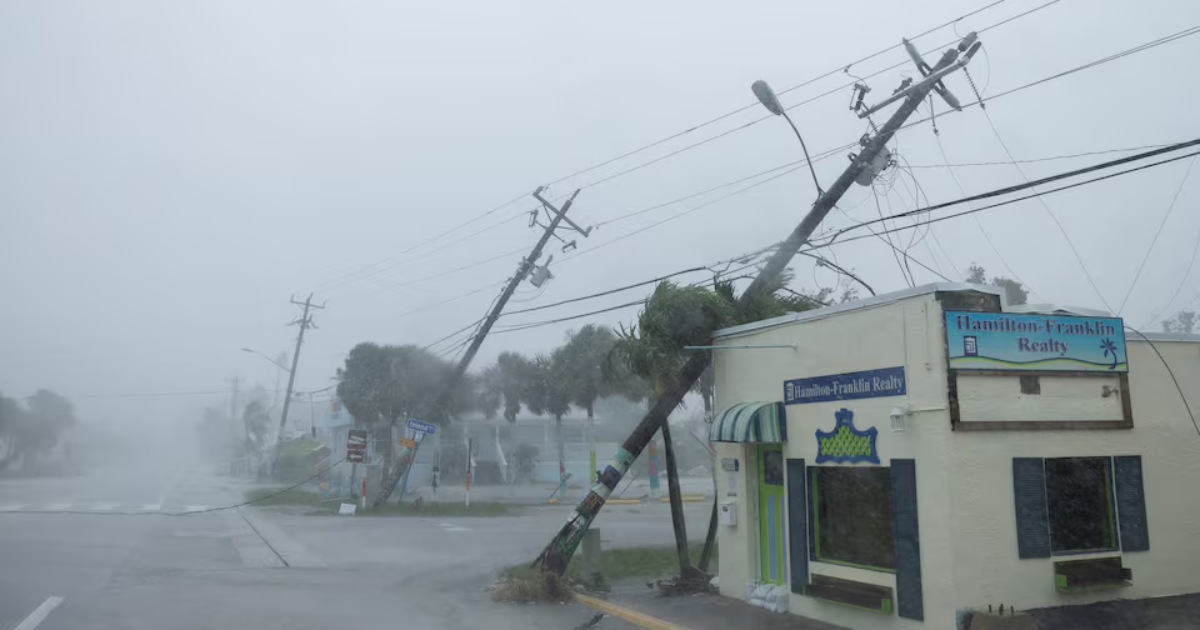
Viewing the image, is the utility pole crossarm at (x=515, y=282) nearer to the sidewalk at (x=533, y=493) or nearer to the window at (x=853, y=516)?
the sidewalk at (x=533, y=493)

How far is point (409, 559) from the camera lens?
1814 cm

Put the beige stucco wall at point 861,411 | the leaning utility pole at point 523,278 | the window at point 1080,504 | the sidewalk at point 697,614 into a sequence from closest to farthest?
the beige stucco wall at point 861,411, the window at point 1080,504, the sidewalk at point 697,614, the leaning utility pole at point 523,278

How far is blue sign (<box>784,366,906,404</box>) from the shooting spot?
9.84 meters

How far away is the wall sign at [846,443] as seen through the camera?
399 inches

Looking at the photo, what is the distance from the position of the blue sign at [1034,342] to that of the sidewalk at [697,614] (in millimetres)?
3677

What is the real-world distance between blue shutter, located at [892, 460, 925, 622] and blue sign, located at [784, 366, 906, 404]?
84cm

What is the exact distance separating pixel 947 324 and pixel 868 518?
261 cm

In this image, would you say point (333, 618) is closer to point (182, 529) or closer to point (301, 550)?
point (301, 550)

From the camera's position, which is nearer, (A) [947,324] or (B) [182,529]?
(A) [947,324]

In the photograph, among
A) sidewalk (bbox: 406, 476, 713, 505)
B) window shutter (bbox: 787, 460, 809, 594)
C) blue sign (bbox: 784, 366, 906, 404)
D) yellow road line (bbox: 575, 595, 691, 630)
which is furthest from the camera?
sidewalk (bbox: 406, 476, 713, 505)

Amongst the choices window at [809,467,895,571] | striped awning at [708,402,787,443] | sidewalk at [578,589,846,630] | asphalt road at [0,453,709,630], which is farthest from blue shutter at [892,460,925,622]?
asphalt road at [0,453,709,630]

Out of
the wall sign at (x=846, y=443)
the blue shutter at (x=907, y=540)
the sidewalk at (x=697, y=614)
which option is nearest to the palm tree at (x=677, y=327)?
the sidewalk at (x=697, y=614)

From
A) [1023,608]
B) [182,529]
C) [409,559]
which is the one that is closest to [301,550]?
[409,559]

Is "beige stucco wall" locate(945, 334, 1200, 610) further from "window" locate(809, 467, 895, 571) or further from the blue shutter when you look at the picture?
"window" locate(809, 467, 895, 571)
